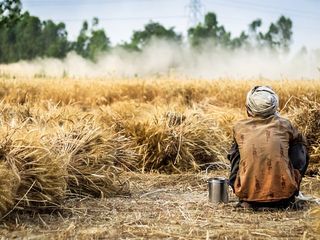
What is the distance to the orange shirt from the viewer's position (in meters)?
5.49

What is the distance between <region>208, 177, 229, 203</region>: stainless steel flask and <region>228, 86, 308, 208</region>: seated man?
0.52ft

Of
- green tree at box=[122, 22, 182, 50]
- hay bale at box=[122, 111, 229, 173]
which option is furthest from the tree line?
hay bale at box=[122, 111, 229, 173]

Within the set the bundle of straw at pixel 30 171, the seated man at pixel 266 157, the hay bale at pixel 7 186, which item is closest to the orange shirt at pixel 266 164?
the seated man at pixel 266 157

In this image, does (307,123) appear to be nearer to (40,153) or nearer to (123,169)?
(123,169)

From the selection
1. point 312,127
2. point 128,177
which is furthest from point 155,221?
point 312,127

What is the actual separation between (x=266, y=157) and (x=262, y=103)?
449 mm

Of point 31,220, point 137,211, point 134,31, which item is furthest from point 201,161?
point 134,31

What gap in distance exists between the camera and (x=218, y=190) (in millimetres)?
5914

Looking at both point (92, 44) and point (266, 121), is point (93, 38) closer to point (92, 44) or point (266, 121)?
point (92, 44)

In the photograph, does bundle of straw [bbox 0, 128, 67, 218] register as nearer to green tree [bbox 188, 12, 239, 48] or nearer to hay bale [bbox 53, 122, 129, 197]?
hay bale [bbox 53, 122, 129, 197]

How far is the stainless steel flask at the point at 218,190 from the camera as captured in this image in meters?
5.90

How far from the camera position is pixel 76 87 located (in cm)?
1512

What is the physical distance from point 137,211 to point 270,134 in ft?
4.06

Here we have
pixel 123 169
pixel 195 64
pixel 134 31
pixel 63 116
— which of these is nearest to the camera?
pixel 123 169
